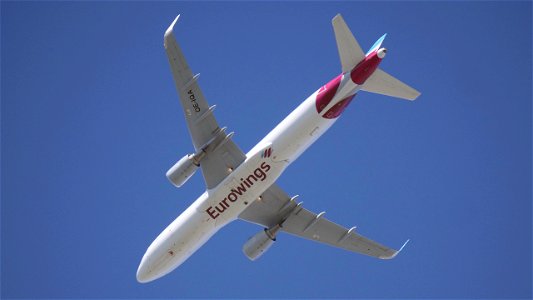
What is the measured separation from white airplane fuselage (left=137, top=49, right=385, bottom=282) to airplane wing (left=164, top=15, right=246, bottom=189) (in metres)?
0.59

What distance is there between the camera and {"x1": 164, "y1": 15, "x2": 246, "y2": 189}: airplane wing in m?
38.0

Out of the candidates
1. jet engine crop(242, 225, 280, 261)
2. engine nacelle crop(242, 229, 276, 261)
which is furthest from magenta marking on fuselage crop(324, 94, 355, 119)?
engine nacelle crop(242, 229, 276, 261)

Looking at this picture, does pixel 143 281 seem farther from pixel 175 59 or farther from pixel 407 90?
pixel 407 90

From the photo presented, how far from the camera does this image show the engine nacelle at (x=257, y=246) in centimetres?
4309

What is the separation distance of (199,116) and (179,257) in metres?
7.37

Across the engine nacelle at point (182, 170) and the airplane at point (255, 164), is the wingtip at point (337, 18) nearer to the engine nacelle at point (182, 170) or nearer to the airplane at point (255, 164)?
the airplane at point (255, 164)

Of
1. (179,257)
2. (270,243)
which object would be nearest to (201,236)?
(179,257)

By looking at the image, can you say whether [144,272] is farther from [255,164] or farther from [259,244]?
[255,164]

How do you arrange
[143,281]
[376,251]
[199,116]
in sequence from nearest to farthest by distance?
[199,116], [143,281], [376,251]

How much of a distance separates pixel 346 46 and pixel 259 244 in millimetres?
12194

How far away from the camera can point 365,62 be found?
37.0 meters

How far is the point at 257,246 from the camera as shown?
43094mm

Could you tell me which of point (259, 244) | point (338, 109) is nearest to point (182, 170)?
point (259, 244)

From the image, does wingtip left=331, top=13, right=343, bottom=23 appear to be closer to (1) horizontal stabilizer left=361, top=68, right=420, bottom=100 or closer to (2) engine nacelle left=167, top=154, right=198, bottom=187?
(1) horizontal stabilizer left=361, top=68, right=420, bottom=100
